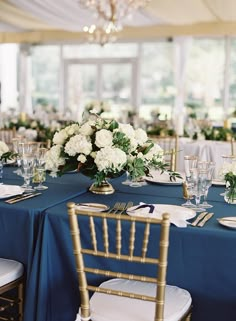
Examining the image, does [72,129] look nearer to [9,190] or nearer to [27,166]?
[27,166]

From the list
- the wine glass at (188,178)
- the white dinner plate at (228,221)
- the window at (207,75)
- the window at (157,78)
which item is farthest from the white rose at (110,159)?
the window at (157,78)

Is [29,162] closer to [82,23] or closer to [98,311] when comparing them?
[98,311]

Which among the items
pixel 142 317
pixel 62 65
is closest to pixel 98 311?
pixel 142 317

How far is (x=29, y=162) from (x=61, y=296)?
0.94m

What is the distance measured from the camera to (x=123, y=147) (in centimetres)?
293

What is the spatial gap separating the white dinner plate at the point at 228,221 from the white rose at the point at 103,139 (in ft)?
2.61

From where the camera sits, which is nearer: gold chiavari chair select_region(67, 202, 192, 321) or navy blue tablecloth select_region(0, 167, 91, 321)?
gold chiavari chair select_region(67, 202, 192, 321)

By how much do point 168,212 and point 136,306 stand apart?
0.58m

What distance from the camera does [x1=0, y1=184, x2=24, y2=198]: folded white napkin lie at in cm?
297

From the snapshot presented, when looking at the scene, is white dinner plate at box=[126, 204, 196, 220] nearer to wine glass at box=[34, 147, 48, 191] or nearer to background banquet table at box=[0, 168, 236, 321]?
background banquet table at box=[0, 168, 236, 321]

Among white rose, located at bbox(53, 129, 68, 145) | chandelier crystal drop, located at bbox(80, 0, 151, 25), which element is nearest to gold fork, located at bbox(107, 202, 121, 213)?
white rose, located at bbox(53, 129, 68, 145)

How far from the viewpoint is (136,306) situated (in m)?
2.25

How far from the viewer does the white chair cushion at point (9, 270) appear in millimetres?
2572

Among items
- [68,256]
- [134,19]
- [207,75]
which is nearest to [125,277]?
[68,256]
